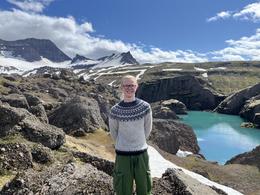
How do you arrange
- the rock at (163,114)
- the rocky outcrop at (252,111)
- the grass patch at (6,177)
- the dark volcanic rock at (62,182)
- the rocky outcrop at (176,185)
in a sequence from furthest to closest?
the rocky outcrop at (252,111)
the rock at (163,114)
the grass patch at (6,177)
the rocky outcrop at (176,185)
the dark volcanic rock at (62,182)

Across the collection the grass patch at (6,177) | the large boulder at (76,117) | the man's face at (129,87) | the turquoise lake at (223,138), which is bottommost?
the turquoise lake at (223,138)

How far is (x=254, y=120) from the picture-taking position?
16825 centimetres

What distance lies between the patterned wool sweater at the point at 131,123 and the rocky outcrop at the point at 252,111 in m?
157

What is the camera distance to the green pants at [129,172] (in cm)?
1270

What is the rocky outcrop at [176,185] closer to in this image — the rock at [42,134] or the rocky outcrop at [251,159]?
the rock at [42,134]

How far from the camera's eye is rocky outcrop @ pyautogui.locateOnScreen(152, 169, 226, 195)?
1586 cm

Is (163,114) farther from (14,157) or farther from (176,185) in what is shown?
(176,185)

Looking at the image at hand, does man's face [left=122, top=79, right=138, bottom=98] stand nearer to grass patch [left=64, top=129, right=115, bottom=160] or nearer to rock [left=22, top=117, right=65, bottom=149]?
rock [left=22, top=117, right=65, bottom=149]

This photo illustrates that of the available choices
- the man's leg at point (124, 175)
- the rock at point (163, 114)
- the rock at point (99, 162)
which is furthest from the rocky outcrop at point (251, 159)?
the rock at point (163, 114)

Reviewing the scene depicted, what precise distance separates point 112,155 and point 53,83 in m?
140

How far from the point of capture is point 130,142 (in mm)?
12781

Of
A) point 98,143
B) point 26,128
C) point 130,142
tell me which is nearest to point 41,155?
point 26,128

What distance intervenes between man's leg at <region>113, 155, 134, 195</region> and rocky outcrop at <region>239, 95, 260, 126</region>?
157 metres

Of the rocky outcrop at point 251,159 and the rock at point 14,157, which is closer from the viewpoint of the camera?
→ the rock at point 14,157
